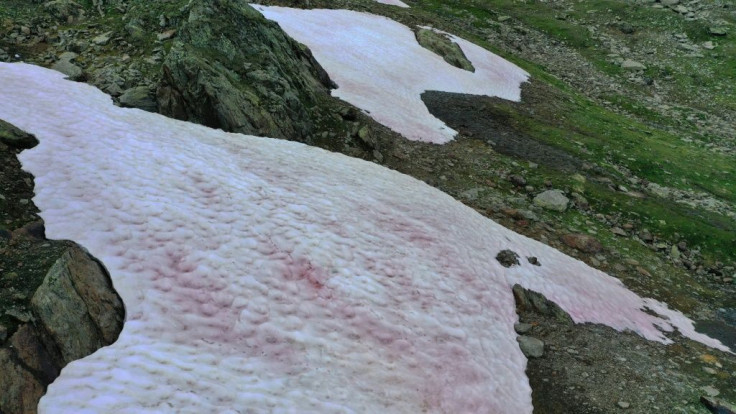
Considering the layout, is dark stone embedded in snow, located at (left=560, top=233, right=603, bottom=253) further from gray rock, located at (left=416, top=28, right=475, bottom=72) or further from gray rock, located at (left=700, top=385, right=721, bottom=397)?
gray rock, located at (left=416, top=28, right=475, bottom=72)

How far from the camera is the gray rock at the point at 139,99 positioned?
68.2 ft

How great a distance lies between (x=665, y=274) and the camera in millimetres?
22594

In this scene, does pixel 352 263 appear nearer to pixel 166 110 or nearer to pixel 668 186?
pixel 166 110

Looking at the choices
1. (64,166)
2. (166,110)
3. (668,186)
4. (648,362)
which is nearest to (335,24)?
(166,110)

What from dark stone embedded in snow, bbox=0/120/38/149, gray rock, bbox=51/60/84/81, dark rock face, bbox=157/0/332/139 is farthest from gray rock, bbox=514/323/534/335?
gray rock, bbox=51/60/84/81

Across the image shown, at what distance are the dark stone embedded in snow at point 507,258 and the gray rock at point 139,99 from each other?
55.9ft

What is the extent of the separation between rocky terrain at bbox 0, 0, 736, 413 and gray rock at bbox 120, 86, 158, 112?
0.08 m

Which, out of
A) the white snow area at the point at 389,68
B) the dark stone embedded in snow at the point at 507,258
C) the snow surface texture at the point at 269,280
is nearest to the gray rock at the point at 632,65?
the white snow area at the point at 389,68

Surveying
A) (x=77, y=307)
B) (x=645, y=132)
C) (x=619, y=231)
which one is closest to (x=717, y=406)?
(x=619, y=231)

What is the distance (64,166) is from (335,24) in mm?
34139

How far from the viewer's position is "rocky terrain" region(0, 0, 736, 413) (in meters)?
9.84

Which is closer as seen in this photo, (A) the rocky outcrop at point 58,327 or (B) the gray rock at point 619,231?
(A) the rocky outcrop at point 58,327

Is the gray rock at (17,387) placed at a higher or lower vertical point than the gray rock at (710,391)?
higher

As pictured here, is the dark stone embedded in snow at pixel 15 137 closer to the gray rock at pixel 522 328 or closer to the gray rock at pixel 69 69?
the gray rock at pixel 69 69
